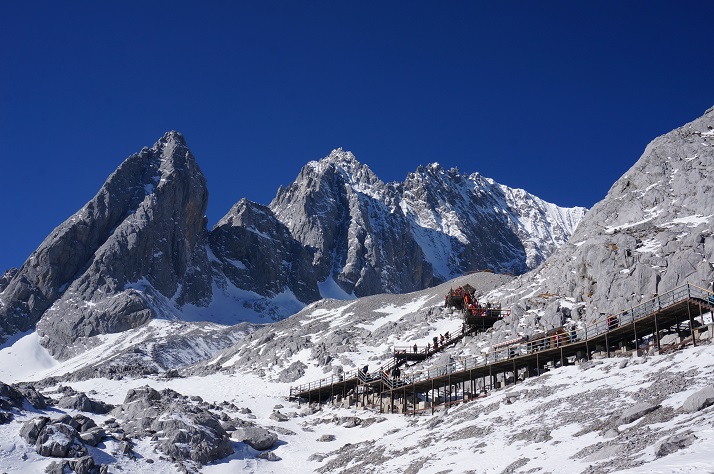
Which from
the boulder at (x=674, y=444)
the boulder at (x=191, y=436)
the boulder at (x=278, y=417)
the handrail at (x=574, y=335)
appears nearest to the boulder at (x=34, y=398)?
the boulder at (x=191, y=436)

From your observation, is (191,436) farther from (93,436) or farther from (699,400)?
(699,400)

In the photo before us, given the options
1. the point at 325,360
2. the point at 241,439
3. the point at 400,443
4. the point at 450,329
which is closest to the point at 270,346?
the point at 325,360

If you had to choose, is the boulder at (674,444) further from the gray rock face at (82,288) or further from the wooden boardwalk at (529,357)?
the gray rock face at (82,288)

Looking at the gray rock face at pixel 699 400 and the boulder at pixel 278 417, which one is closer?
the gray rock face at pixel 699 400

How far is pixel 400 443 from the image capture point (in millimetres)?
40781

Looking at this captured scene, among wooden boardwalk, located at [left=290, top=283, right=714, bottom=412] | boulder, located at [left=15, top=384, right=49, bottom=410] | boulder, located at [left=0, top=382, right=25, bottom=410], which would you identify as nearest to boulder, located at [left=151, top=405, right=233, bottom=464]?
boulder, located at [left=15, top=384, right=49, bottom=410]

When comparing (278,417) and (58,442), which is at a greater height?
(58,442)

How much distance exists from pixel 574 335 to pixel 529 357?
3.33 metres

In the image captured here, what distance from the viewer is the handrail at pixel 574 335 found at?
1722 inches

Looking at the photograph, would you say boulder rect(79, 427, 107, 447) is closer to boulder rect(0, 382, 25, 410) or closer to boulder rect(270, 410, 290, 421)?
boulder rect(0, 382, 25, 410)

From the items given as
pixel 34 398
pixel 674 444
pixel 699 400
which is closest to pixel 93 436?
pixel 34 398

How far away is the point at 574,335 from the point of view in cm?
4825

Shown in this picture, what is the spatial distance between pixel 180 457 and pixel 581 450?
25.3 meters

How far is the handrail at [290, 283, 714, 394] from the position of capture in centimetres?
4375
